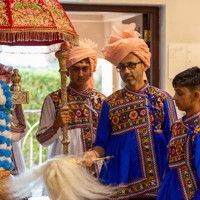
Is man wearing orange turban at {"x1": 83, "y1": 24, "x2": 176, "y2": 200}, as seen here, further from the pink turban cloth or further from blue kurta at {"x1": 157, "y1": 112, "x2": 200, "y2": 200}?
the pink turban cloth

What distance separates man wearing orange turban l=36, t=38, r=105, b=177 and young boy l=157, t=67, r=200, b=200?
1.99 ft

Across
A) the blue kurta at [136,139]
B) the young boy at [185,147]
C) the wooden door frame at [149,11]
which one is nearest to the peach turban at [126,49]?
the blue kurta at [136,139]

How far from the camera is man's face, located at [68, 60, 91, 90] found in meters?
3.21

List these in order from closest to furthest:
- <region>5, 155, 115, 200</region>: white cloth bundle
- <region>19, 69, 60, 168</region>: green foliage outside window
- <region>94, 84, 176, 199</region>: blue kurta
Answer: <region>5, 155, 115, 200</region>: white cloth bundle → <region>94, 84, 176, 199</region>: blue kurta → <region>19, 69, 60, 168</region>: green foliage outside window

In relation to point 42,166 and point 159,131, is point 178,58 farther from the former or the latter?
point 42,166

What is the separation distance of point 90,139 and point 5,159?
2.87 ft

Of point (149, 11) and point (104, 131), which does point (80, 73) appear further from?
point (149, 11)

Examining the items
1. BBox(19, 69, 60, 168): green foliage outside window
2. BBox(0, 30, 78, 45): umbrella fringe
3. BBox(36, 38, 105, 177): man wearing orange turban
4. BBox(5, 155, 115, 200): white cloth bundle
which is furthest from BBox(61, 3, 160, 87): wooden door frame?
BBox(19, 69, 60, 168): green foliage outside window

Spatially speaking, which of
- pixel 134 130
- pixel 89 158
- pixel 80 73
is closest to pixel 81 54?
pixel 80 73

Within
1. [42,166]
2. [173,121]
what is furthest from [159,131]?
[42,166]

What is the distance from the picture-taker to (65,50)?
2.61m

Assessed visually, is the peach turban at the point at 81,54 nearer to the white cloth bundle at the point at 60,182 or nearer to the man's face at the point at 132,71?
the man's face at the point at 132,71

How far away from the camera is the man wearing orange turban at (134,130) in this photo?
2.83 metres

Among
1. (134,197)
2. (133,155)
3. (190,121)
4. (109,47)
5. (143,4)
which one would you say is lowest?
(134,197)
